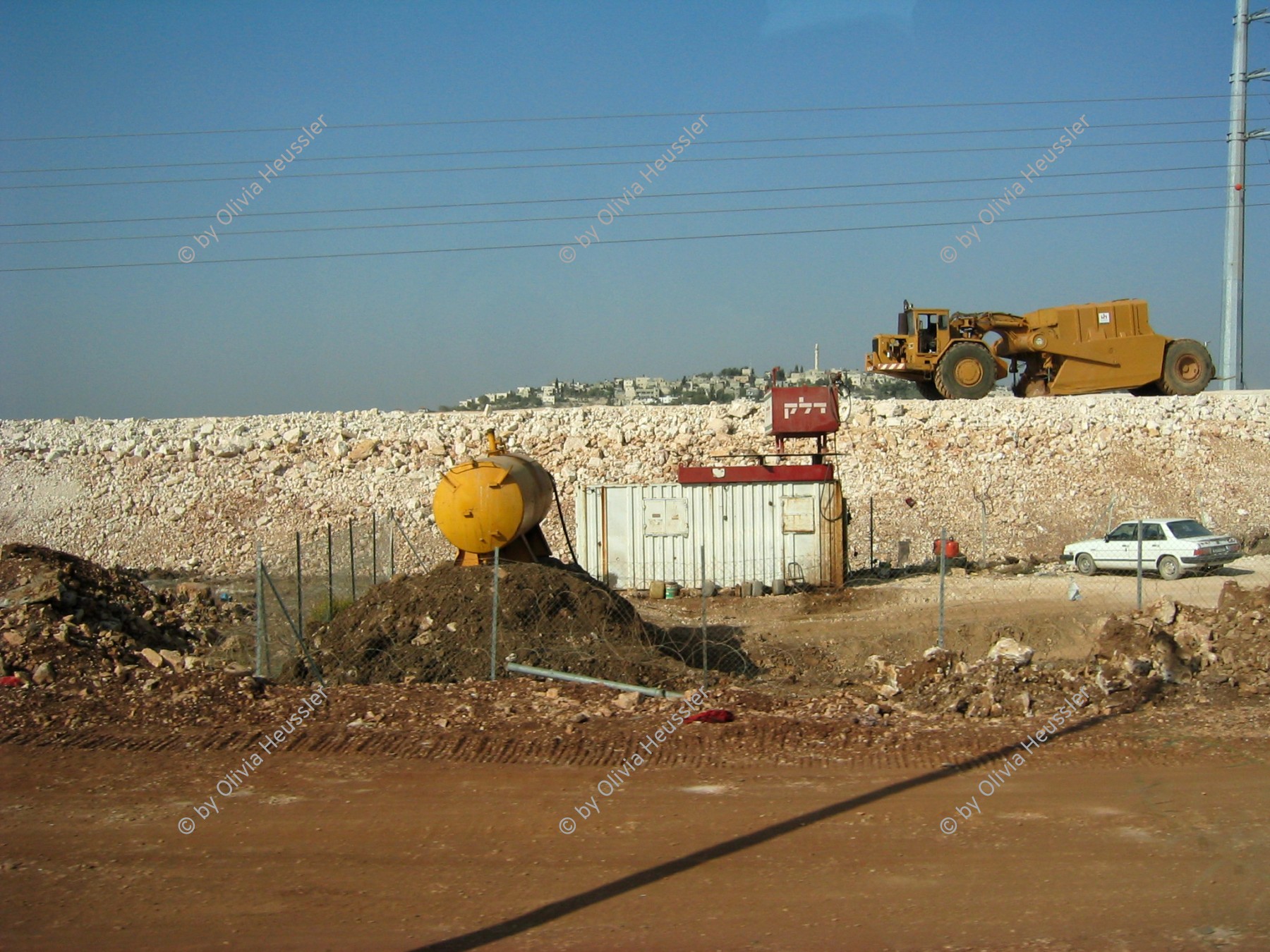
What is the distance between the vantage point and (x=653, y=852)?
242 inches

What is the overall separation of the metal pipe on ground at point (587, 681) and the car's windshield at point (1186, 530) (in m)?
12.7

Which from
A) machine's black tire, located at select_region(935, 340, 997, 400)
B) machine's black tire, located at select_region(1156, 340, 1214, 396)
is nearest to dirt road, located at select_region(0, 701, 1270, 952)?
machine's black tire, located at select_region(935, 340, 997, 400)

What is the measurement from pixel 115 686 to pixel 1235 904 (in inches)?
362

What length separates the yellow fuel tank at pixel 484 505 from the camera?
13.6 meters

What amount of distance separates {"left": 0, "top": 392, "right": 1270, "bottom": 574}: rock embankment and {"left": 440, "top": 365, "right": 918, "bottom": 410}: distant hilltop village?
15420 mm

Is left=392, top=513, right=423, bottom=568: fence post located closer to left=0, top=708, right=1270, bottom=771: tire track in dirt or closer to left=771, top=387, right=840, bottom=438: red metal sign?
left=771, top=387, right=840, bottom=438: red metal sign

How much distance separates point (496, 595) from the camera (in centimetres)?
1026

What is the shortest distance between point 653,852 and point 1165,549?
51.5 feet

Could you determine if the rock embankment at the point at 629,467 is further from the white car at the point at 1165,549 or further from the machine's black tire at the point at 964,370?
the white car at the point at 1165,549

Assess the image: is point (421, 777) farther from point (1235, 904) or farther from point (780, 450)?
point (780, 450)

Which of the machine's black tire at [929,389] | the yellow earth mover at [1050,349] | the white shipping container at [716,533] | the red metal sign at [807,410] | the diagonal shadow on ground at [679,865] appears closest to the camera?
the diagonal shadow on ground at [679,865]

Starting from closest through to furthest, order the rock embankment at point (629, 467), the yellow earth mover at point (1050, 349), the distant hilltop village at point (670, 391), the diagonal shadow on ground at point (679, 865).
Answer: the diagonal shadow on ground at point (679, 865)
the rock embankment at point (629, 467)
the yellow earth mover at point (1050, 349)
the distant hilltop village at point (670, 391)

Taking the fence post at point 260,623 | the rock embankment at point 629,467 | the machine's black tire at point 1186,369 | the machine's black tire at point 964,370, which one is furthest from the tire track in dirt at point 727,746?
the machine's black tire at point 1186,369

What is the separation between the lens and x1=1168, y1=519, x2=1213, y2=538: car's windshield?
18656mm
